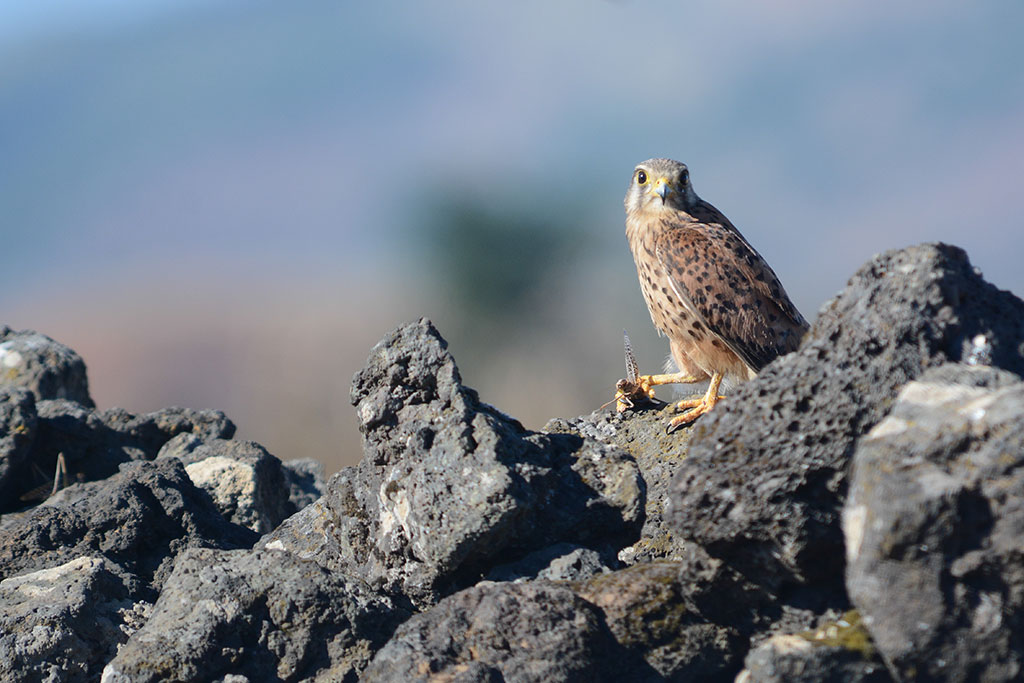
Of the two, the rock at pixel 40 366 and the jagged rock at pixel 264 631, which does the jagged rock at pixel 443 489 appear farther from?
the rock at pixel 40 366

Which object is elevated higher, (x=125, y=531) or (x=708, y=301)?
(x=708, y=301)

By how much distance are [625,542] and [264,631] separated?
1468mm

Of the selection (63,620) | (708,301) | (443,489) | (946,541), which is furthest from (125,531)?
(946,541)

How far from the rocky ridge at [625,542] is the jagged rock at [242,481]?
3.30 ft

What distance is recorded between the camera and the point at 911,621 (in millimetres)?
2455

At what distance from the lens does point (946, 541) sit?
7.91ft

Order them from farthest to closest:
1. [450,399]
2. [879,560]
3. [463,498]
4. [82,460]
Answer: [82,460]
[450,399]
[463,498]
[879,560]

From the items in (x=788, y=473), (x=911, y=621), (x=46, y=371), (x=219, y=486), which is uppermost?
(x=46, y=371)

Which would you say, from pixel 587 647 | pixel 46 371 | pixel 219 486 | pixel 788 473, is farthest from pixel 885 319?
pixel 46 371

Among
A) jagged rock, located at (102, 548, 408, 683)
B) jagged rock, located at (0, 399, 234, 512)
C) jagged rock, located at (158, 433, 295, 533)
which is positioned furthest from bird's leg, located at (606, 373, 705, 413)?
jagged rock, located at (0, 399, 234, 512)

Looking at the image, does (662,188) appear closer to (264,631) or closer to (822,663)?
(264,631)

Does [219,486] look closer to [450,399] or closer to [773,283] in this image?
[450,399]

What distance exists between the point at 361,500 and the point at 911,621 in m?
2.40

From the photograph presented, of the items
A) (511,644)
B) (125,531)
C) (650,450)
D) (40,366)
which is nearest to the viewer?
(511,644)
